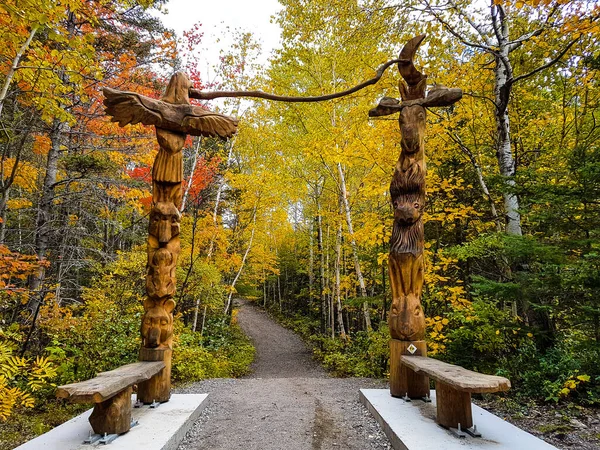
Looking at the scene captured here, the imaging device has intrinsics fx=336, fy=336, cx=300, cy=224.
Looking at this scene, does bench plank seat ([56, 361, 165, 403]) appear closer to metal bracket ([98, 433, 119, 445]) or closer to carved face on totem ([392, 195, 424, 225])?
metal bracket ([98, 433, 119, 445])

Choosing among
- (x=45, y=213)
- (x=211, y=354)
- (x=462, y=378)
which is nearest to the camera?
(x=462, y=378)

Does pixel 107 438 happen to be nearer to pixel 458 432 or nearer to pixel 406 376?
pixel 458 432

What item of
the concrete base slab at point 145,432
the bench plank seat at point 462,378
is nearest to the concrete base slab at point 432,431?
the bench plank seat at point 462,378

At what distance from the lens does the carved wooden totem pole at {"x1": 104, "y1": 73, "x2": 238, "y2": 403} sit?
150 inches

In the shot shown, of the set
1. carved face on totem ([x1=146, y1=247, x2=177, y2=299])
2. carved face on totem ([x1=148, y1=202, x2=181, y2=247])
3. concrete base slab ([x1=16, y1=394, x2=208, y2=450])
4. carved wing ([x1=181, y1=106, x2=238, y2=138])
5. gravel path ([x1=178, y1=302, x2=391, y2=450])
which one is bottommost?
gravel path ([x1=178, y1=302, x2=391, y2=450])

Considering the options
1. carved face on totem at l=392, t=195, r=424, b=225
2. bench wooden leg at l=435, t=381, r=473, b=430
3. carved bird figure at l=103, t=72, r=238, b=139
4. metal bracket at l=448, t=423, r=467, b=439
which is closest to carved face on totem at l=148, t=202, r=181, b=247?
carved bird figure at l=103, t=72, r=238, b=139

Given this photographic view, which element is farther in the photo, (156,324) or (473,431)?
(156,324)

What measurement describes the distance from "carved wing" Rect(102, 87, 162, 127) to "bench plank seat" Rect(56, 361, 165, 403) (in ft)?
8.69

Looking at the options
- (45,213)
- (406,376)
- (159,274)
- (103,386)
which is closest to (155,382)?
(159,274)

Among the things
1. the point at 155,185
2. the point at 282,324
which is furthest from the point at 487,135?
the point at 282,324

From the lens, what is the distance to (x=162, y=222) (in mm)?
3873

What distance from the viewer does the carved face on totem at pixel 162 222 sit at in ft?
12.7

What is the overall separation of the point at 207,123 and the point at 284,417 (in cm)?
369

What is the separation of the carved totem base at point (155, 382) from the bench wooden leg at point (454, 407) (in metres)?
2.94
